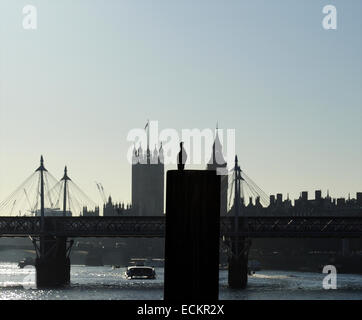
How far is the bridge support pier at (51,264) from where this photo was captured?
114688 millimetres

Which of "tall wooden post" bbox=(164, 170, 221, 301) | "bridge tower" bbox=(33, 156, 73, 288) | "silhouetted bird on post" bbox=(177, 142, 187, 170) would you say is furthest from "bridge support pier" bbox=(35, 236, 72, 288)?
"tall wooden post" bbox=(164, 170, 221, 301)

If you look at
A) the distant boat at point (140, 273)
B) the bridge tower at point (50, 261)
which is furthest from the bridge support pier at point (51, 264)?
the distant boat at point (140, 273)

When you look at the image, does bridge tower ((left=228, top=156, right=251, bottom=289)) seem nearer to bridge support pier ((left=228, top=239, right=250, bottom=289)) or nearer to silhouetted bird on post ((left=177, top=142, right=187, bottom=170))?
bridge support pier ((left=228, top=239, right=250, bottom=289))

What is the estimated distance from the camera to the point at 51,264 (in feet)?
380

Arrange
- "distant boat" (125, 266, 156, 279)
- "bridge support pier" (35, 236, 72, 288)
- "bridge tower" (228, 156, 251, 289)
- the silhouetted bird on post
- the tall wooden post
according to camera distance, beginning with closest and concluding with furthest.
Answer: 1. the tall wooden post
2. the silhouetted bird on post
3. "bridge tower" (228, 156, 251, 289)
4. "bridge support pier" (35, 236, 72, 288)
5. "distant boat" (125, 266, 156, 279)

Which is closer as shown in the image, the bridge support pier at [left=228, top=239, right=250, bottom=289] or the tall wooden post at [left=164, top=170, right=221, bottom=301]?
the tall wooden post at [left=164, top=170, right=221, bottom=301]

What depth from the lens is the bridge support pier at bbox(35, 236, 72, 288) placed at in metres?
115

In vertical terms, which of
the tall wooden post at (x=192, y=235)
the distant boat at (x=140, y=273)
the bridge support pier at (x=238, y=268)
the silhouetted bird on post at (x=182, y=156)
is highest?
the silhouetted bird on post at (x=182, y=156)

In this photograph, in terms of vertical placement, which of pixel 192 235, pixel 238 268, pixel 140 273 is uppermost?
pixel 192 235

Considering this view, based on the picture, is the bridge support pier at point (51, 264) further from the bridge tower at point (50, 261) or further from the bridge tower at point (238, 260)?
the bridge tower at point (238, 260)

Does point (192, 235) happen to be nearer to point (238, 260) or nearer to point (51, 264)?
point (238, 260)

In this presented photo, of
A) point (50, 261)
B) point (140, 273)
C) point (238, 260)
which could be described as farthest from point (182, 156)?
point (140, 273)
